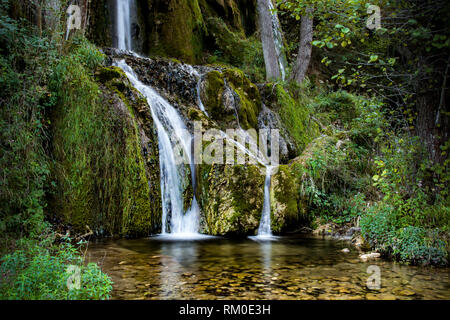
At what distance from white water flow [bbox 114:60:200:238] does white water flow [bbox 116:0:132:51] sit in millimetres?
5741

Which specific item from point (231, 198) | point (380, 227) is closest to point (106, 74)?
point (231, 198)

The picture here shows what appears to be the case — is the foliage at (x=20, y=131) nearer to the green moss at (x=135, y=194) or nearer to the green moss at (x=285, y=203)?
the green moss at (x=135, y=194)

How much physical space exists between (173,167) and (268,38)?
8.76m

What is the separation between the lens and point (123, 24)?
528 inches

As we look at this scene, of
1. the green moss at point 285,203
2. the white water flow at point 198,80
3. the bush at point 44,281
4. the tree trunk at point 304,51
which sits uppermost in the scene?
the tree trunk at point 304,51

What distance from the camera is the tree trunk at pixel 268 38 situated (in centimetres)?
1377

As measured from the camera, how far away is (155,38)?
13891 millimetres

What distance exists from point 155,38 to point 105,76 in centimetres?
710

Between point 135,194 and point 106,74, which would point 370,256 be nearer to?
point 135,194

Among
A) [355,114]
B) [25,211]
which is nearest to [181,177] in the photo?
[25,211]

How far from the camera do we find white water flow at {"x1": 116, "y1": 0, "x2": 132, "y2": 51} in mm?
13352

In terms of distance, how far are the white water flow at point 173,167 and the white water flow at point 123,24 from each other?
226 inches

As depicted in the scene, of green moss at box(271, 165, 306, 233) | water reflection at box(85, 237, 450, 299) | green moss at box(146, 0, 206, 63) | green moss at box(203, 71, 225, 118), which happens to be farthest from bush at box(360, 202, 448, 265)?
green moss at box(146, 0, 206, 63)

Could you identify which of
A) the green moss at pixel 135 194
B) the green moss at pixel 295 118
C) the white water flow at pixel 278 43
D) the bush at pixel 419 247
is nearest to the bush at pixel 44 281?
the green moss at pixel 135 194
